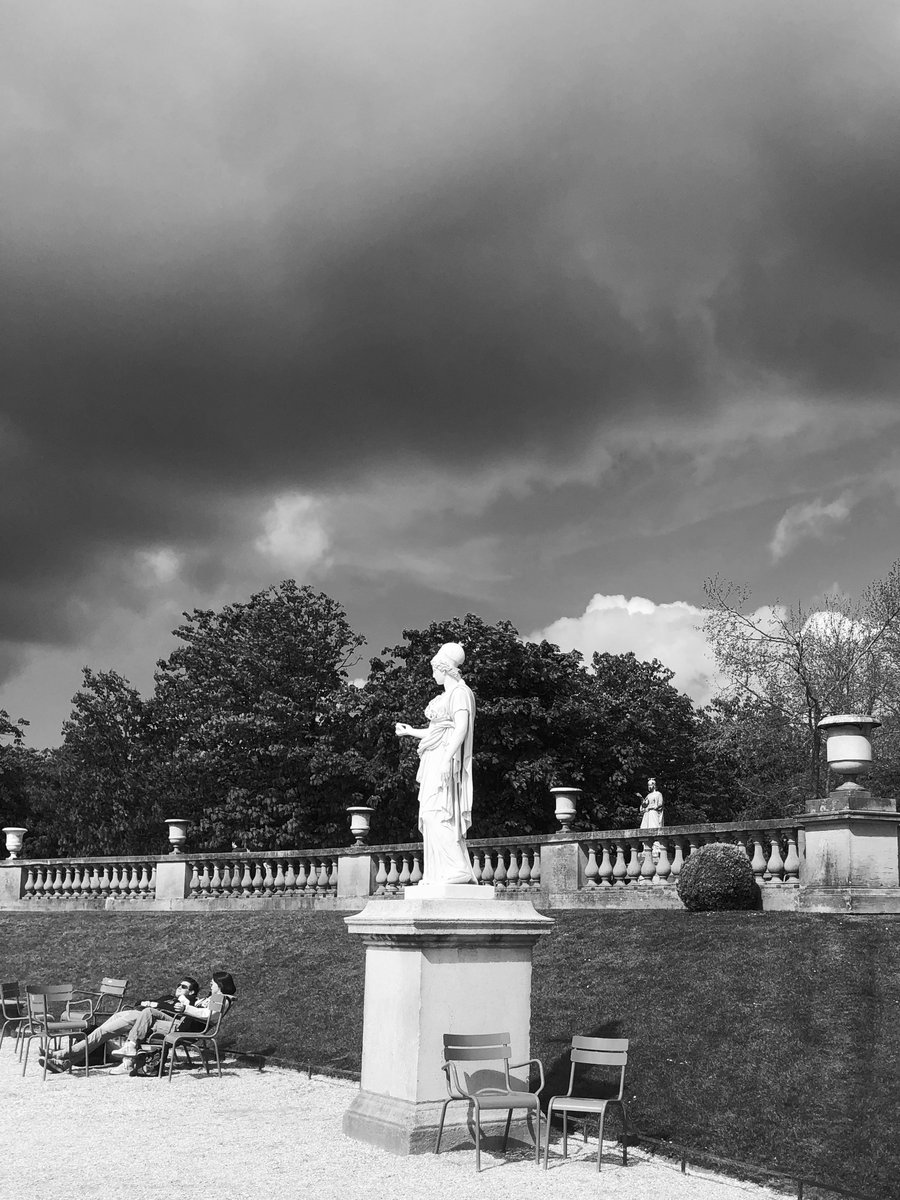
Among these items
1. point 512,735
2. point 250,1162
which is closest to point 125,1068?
point 250,1162

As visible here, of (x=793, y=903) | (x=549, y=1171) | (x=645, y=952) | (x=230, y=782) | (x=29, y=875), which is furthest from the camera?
(x=230, y=782)

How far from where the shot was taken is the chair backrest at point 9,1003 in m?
16.2


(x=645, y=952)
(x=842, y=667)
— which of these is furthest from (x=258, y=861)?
(x=842, y=667)

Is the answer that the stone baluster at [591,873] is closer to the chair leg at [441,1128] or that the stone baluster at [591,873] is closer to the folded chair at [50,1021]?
the folded chair at [50,1021]

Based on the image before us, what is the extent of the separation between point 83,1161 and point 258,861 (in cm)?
1712

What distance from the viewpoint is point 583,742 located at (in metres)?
38.2

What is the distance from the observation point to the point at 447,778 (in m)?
10.6

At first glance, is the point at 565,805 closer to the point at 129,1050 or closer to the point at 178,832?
the point at 178,832

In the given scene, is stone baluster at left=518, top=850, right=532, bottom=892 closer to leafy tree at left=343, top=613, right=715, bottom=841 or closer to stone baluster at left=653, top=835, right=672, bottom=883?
stone baluster at left=653, top=835, right=672, bottom=883

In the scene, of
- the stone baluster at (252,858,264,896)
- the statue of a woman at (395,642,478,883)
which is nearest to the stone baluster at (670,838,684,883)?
the statue of a woman at (395,642,478,883)

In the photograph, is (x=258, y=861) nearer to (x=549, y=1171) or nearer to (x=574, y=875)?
(x=574, y=875)

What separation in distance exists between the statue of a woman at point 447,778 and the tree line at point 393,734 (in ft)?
80.5

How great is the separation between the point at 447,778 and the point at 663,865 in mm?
9113

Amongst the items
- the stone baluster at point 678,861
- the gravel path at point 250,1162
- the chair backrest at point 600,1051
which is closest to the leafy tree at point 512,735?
the stone baluster at point 678,861
